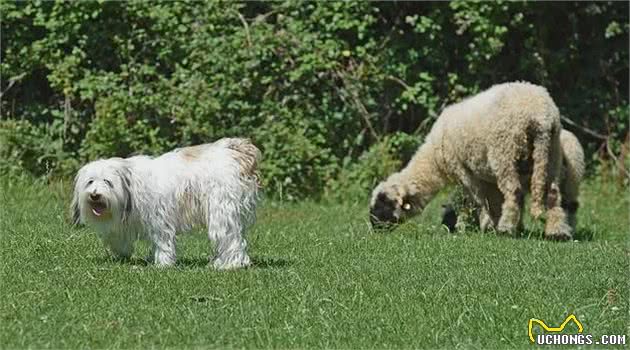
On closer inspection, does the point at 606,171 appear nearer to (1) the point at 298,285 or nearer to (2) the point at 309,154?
(2) the point at 309,154

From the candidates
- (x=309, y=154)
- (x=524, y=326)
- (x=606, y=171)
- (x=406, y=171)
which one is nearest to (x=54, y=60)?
(x=309, y=154)

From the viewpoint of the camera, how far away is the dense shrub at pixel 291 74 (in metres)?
17.9

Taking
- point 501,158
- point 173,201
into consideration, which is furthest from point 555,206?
point 173,201

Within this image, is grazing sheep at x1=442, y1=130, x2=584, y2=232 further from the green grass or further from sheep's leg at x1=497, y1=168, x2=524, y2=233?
the green grass

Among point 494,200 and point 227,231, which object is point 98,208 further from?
point 494,200

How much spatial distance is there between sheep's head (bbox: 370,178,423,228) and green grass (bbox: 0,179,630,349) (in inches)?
56.9

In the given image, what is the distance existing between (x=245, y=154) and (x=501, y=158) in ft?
14.1

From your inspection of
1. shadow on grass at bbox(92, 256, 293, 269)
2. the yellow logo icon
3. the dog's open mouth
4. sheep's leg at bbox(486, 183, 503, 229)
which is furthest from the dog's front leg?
sheep's leg at bbox(486, 183, 503, 229)

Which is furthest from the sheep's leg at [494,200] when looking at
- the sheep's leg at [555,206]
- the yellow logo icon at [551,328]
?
the yellow logo icon at [551,328]

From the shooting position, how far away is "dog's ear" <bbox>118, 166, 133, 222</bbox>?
984 cm

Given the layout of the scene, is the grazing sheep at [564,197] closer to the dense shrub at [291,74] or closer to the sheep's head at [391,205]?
the sheep's head at [391,205]

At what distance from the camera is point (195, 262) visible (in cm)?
1061

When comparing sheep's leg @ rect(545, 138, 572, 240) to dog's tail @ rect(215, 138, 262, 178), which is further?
sheep's leg @ rect(545, 138, 572, 240)

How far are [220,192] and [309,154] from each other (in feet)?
26.1
